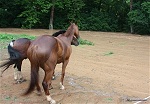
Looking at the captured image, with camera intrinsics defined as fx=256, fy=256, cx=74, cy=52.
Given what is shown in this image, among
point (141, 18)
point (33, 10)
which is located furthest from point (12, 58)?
point (141, 18)

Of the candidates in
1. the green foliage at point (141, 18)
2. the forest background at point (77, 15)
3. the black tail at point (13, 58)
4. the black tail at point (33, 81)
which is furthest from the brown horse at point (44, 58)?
the green foliage at point (141, 18)

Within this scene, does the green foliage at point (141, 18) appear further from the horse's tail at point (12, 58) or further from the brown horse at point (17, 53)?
the horse's tail at point (12, 58)

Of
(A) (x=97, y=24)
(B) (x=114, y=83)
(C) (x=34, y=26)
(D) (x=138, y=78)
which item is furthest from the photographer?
(A) (x=97, y=24)

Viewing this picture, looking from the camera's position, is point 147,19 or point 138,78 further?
point 147,19

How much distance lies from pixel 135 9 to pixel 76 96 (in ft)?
72.8

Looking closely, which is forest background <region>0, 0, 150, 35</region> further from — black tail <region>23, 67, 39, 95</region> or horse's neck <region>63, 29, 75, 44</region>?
black tail <region>23, 67, 39, 95</region>

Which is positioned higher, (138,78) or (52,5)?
(52,5)

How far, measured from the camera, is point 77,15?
88.1ft

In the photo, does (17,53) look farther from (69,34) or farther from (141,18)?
(141,18)

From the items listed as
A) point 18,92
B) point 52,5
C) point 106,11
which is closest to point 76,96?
point 18,92

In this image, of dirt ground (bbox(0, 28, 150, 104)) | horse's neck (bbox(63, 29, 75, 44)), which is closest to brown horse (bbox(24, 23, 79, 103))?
dirt ground (bbox(0, 28, 150, 104))

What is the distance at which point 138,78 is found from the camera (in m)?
7.28

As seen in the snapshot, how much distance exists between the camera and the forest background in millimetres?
24344

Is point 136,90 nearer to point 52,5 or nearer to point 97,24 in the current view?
point 52,5
